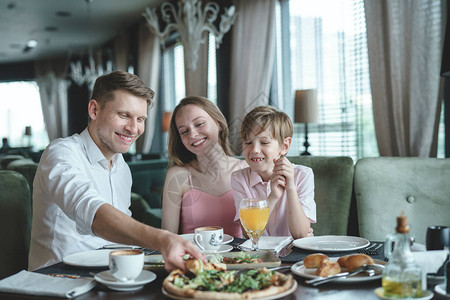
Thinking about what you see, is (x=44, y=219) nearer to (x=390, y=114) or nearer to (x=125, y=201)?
(x=125, y=201)

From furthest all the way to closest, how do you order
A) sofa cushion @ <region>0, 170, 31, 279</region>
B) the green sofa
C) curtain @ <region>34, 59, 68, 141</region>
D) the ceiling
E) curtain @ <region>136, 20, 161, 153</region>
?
curtain @ <region>34, 59, 68, 141</region>, curtain @ <region>136, 20, 161, 153</region>, the ceiling, the green sofa, sofa cushion @ <region>0, 170, 31, 279</region>

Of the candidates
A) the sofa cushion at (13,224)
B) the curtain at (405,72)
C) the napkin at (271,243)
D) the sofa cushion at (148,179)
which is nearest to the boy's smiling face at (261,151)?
the napkin at (271,243)

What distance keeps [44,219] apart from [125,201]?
0.37 meters

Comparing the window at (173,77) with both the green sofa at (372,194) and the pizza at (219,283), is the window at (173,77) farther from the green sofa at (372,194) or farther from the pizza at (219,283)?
the pizza at (219,283)

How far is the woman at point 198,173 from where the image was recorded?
6.73 ft

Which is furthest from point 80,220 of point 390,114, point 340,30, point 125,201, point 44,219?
point 340,30

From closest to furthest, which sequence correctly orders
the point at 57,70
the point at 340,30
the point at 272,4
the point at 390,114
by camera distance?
the point at 390,114 < the point at 340,30 < the point at 272,4 < the point at 57,70

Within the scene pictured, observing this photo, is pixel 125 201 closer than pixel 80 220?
No

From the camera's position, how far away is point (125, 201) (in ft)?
6.34

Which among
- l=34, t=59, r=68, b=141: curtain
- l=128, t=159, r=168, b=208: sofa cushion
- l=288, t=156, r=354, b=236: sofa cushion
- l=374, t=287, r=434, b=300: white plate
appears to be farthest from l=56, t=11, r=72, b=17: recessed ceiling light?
l=374, t=287, r=434, b=300: white plate

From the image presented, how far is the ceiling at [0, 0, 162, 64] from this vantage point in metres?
7.12

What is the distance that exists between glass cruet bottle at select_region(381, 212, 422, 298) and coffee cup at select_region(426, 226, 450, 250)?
234 mm

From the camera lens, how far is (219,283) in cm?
92

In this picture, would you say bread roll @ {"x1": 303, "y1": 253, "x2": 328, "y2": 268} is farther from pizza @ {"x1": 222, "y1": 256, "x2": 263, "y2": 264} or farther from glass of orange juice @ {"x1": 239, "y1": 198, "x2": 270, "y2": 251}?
glass of orange juice @ {"x1": 239, "y1": 198, "x2": 270, "y2": 251}
